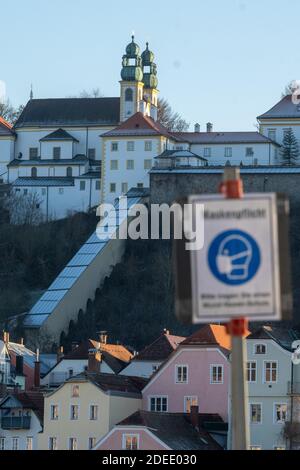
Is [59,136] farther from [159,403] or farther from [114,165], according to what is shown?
[159,403]

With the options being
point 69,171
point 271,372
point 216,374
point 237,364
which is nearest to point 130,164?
point 69,171

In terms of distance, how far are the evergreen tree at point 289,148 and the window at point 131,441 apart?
6091 cm

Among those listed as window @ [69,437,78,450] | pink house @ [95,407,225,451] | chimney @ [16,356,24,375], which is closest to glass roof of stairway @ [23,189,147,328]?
chimney @ [16,356,24,375]

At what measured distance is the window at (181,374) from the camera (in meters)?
51.6

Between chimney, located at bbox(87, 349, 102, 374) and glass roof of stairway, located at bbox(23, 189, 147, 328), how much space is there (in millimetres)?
26663

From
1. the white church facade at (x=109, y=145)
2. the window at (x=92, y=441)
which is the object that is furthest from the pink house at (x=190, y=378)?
the white church facade at (x=109, y=145)

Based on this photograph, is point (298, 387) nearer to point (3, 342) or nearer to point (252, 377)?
point (252, 377)

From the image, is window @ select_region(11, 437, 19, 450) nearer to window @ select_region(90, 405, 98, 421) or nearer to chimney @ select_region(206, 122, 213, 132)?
window @ select_region(90, 405, 98, 421)

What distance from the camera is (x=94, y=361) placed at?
57.2 meters

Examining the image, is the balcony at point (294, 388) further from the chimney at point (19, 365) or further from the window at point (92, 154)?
the window at point (92, 154)

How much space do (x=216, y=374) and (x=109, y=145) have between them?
55623mm

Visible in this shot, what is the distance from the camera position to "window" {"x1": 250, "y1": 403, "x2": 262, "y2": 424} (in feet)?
161

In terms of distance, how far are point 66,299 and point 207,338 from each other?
37.2 meters
